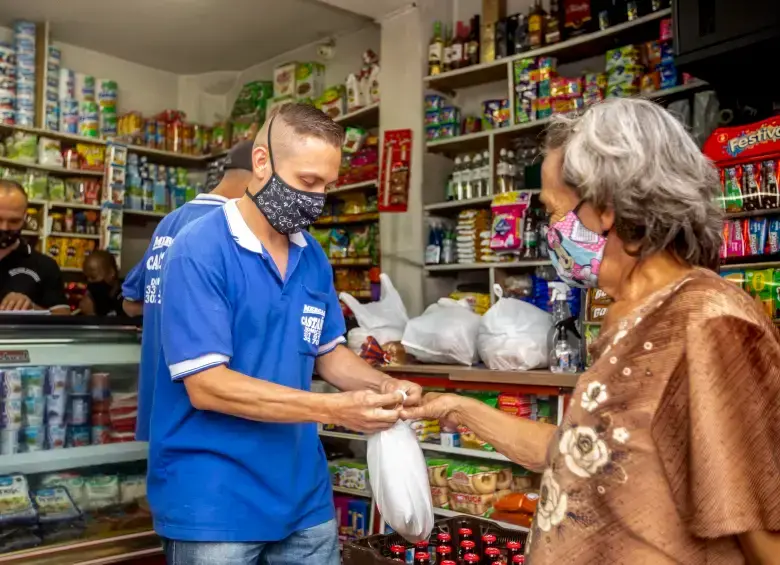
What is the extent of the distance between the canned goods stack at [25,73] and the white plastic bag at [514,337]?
4386 millimetres

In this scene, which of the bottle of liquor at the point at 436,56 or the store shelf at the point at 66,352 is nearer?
the store shelf at the point at 66,352

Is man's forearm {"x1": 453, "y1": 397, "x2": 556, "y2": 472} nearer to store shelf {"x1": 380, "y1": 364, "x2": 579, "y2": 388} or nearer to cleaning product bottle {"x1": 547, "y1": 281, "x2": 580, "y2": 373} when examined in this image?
store shelf {"x1": 380, "y1": 364, "x2": 579, "y2": 388}

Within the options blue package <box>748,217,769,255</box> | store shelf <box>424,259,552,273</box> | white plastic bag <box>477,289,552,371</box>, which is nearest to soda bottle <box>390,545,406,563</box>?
white plastic bag <box>477,289,552,371</box>

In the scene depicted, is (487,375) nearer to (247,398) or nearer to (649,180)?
(247,398)

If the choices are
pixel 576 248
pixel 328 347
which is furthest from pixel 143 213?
pixel 576 248

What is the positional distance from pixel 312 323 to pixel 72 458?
1686 mm

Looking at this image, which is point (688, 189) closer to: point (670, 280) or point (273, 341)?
point (670, 280)

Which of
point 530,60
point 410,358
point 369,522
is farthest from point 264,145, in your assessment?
point 530,60

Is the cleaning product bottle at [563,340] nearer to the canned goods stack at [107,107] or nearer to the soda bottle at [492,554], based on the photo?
the soda bottle at [492,554]

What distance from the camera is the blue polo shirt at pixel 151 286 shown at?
216cm

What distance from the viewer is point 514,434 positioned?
4.78 ft

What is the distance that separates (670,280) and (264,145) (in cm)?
107

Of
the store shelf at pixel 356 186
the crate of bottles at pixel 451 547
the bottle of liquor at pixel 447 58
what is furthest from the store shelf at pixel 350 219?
the crate of bottles at pixel 451 547

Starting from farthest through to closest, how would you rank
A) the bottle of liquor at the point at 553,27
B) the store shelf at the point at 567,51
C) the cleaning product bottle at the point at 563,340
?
the bottle of liquor at the point at 553,27 < the store shelf at the point at 567,51 < the cleaning product bottle at the point at 563,340
